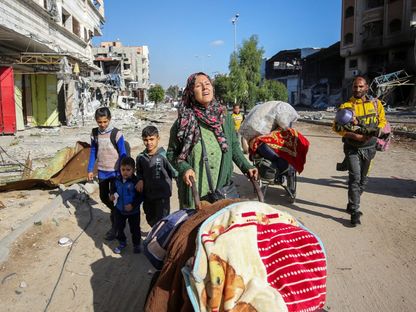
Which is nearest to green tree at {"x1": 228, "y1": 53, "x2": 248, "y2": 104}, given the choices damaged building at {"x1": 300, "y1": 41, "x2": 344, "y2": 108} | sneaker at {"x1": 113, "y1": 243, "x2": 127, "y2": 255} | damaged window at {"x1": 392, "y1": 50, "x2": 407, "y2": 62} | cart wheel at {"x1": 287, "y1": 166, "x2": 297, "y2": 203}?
damaged building at {"x1": 300, "y1": 41, "x2": 344, "y2": 108}

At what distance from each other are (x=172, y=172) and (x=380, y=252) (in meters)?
2.44

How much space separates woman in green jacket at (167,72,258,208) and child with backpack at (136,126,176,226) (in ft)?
3.11

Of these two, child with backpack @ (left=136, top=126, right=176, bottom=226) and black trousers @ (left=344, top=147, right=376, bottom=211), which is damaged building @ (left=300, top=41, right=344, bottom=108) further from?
child with backpack @ (left=136, top=126, right=176, bottom=226)

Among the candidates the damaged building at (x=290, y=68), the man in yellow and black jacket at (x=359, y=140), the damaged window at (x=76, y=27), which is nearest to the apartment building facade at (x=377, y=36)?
the damaged building at (x=290, y=68)

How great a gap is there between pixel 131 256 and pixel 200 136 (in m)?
1.86

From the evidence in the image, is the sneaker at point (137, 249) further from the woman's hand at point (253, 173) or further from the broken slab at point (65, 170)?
the broken slab at point (65, 170)

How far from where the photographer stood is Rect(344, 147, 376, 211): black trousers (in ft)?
15.9

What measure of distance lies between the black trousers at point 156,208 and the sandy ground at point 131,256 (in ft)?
1.52

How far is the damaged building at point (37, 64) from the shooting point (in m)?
14.9

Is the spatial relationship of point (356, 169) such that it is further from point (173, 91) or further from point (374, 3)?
point (173, 91)

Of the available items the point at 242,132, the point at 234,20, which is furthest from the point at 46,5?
the point at 234,20

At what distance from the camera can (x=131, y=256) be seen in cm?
405

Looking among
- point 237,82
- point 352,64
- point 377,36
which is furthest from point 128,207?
point 352,64

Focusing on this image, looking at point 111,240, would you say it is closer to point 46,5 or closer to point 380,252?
point 380,252
